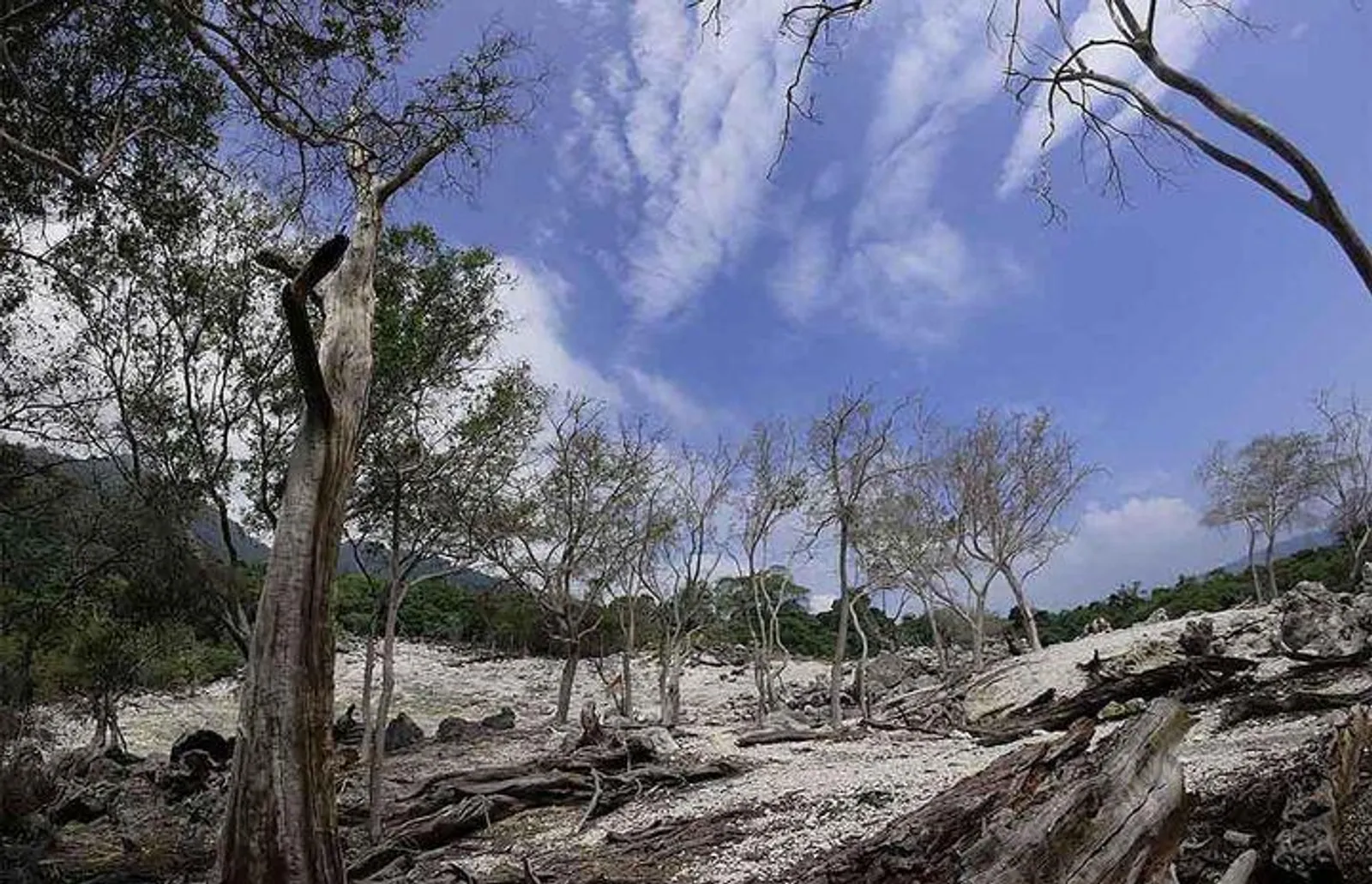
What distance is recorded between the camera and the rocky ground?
731 cm

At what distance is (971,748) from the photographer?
36.1 ft

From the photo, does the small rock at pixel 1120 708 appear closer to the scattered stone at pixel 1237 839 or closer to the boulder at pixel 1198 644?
the boulder at pixel 1198 644

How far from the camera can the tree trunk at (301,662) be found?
437 centimetres

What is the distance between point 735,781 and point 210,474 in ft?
28.2

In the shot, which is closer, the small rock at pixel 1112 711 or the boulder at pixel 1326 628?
the boulder at pixel 1326 628

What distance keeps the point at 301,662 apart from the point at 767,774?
27.6ft

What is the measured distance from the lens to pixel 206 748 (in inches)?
630

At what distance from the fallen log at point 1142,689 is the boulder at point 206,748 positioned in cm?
1214

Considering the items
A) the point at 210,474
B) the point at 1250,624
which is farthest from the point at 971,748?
the point at 210,474

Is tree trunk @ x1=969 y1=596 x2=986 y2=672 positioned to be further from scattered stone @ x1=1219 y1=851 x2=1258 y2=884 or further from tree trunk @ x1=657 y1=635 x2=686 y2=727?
scattered stone @ x1=1219 y1=851 x2=1258 y2=884

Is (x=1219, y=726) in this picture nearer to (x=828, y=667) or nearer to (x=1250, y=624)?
(x=1250, y=624)


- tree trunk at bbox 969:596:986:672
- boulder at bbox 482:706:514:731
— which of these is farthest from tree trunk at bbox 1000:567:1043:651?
boulder at bbox 482:706:514:731

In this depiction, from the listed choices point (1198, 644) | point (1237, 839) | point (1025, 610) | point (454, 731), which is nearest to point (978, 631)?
point (1025, 610)

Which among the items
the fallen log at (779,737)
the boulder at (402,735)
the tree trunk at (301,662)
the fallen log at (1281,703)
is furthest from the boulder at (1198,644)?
the boulder at (402,735)
